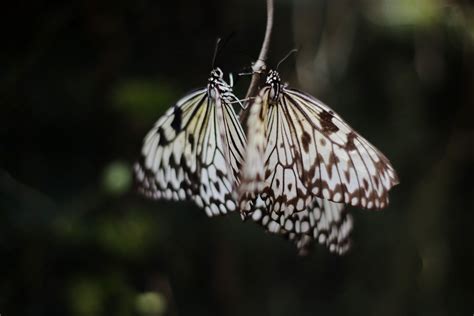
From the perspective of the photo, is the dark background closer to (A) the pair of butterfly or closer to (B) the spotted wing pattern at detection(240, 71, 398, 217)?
(A) the pair of butterfly

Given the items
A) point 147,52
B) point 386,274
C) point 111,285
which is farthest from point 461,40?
point 111,285

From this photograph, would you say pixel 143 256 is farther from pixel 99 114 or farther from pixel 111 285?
pixel 99 114

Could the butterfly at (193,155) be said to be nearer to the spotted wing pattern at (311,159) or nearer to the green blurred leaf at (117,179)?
the spotted wing pattern at (311,159)

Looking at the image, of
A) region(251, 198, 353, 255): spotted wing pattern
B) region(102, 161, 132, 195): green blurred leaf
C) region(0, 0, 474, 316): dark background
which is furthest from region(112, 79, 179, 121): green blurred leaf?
region(251, 198, 353, 255): spotted wing pattern

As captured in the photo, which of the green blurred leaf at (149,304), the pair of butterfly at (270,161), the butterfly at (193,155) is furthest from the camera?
the green blurred leaf at (149,304)

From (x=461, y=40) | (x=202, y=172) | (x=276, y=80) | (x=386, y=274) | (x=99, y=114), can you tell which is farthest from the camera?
(x=386, y=274)

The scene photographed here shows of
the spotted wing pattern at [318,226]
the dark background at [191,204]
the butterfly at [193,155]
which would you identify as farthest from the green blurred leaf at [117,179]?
the spotted wing pattern at [318,226]
